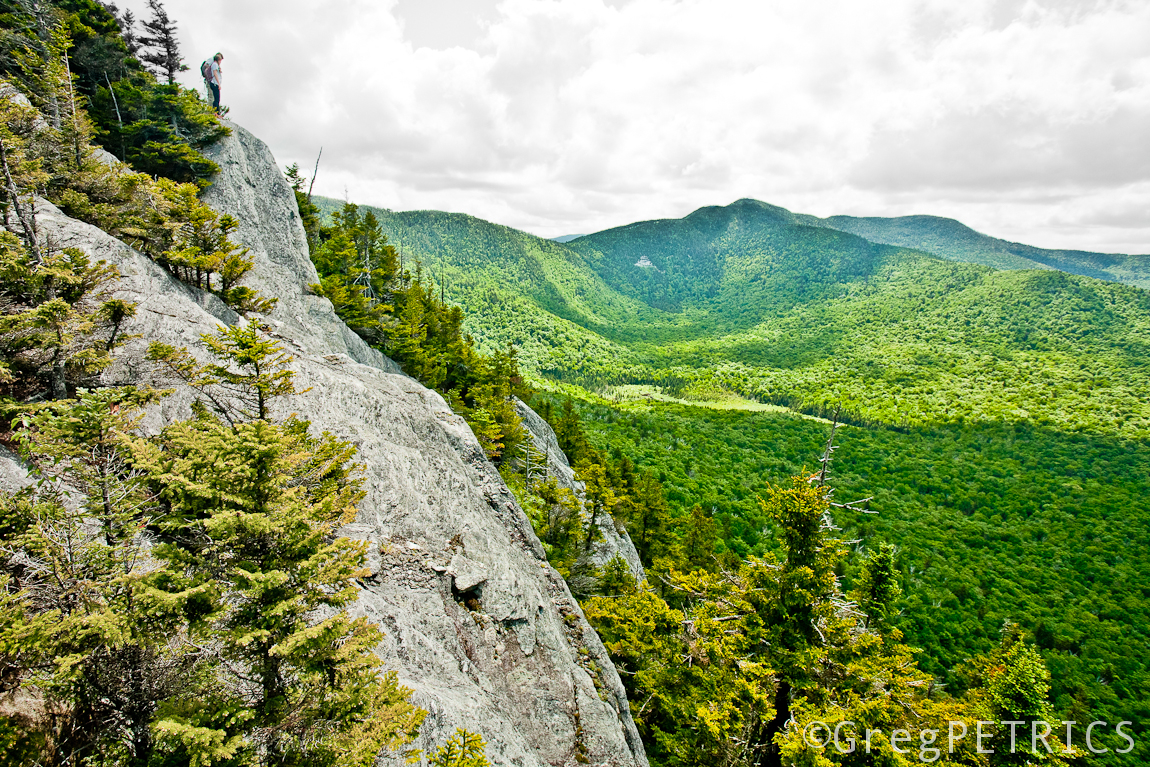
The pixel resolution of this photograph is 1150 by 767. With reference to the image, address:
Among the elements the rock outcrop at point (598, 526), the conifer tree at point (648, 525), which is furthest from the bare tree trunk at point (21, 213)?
the conifer tree at point (648, 525)

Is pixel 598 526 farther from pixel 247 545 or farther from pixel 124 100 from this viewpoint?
pixel 124 100

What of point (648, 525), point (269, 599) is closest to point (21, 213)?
point (269, 599)

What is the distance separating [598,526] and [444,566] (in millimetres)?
19077

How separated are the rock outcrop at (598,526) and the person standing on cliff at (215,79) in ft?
106

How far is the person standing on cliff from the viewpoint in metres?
32.9

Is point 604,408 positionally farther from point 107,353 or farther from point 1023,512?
point 107,353

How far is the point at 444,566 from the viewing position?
595 inches

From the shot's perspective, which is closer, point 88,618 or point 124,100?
point 88,618

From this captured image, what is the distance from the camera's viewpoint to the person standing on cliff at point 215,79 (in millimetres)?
32938

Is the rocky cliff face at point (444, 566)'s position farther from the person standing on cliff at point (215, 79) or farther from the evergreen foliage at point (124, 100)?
the person standing on cliff at point (215, 79)

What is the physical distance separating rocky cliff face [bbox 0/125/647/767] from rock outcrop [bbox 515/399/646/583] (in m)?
11.3

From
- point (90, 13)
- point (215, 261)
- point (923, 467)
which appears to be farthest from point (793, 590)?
point (923, 467)

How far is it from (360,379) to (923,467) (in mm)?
141629

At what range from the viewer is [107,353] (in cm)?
1252
